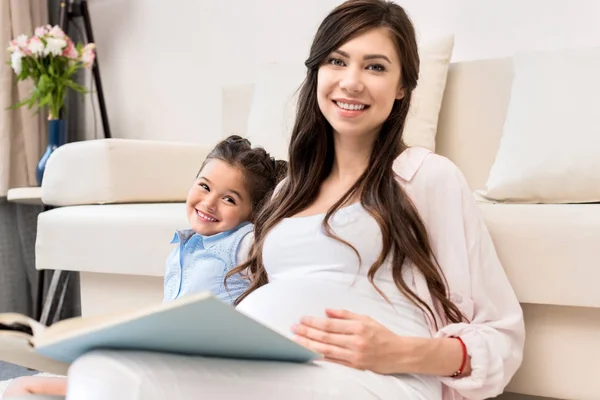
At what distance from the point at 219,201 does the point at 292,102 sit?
810 mm

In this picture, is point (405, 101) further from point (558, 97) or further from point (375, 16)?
point (558, 97)

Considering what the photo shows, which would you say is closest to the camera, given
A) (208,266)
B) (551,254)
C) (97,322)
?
(97,322)

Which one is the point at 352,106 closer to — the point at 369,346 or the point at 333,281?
the point at 333,281

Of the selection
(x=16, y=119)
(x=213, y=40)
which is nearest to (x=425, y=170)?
(x=213, y=40)

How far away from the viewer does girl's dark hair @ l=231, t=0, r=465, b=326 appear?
1059mm

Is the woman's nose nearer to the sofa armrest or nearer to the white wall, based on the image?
the sofa armrest

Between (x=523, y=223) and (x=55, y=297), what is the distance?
152 cm

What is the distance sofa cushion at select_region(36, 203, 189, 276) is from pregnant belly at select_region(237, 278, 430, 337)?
24.9 inches

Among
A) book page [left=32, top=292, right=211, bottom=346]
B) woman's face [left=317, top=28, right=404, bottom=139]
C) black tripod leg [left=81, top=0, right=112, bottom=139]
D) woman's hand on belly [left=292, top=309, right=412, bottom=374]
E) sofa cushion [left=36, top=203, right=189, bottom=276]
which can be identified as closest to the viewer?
book page [left=32, top=292, right=211, bottom=346]

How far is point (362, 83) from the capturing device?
1.11 meters

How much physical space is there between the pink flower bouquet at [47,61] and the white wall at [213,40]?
0.32m

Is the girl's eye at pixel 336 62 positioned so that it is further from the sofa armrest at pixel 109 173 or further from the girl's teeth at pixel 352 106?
the sofa armrest at pixel 109 173

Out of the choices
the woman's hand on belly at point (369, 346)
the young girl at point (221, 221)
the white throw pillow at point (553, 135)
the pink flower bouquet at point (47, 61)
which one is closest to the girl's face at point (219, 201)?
the young girl at point (221, 221)

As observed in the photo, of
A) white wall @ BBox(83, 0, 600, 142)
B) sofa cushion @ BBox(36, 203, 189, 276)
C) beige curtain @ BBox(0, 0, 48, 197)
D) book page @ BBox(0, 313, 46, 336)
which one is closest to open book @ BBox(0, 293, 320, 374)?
book page @ BBox(0, 313, 46, 336)
